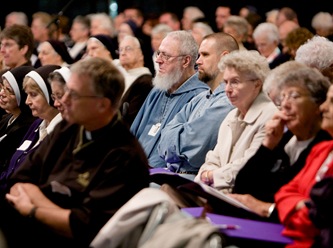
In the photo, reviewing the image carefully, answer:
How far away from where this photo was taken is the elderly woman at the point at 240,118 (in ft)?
18.0

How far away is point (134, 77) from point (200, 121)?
290 centimetres

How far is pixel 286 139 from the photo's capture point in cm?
502

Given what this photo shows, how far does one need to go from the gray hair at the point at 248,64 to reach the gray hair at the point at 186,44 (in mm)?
1470

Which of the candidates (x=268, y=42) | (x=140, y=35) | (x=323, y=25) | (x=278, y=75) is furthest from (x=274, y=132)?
(x=140, y=35)

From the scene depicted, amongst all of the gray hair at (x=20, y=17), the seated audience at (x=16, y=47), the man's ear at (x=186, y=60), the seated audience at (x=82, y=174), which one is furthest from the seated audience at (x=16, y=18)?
the seated audience at (x=82, y=174)

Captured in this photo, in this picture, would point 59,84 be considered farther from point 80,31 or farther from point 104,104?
point 80,31

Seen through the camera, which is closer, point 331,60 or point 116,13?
point 331,60

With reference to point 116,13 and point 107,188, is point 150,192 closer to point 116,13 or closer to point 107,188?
point 107,188

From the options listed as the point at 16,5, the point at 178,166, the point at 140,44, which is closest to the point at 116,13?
the point at 16,5

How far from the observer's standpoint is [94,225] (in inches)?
179

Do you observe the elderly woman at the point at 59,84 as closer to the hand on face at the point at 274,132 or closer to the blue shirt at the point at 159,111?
the blue shirt at the point at 159,111

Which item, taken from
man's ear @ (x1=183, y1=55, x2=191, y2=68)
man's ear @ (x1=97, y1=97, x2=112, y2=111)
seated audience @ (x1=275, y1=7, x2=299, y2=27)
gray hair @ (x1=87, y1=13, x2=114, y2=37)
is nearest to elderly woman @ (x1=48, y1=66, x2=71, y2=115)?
man's ear @ (x1=97, y1=97, x2=112, y2=111)

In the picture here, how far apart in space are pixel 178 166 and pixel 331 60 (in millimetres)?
1237

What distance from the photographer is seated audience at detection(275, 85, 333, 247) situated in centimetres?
438
